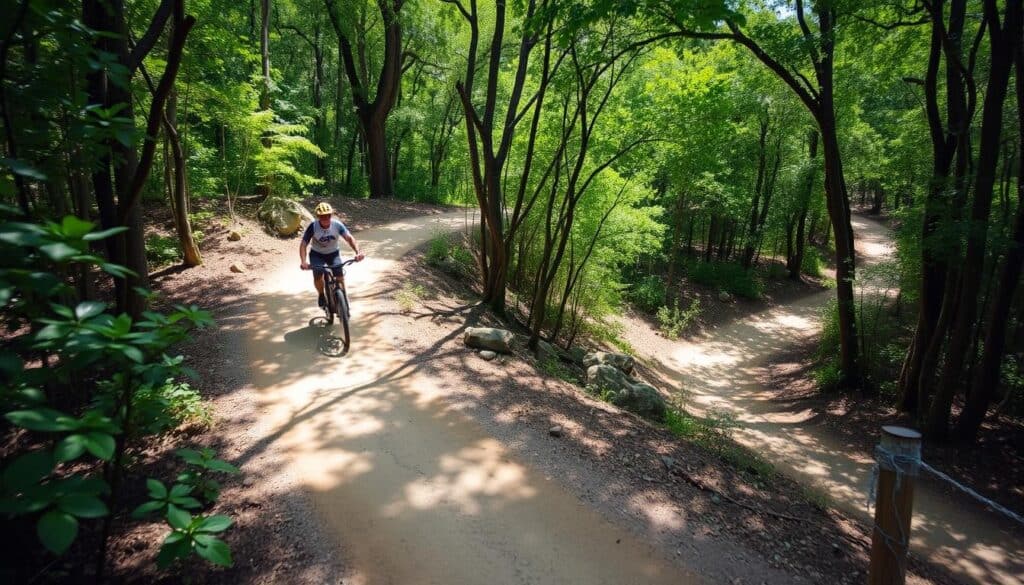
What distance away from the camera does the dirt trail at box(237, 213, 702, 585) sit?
3.16 meters

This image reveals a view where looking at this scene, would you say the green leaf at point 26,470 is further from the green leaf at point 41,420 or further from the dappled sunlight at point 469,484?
the dappled sunlight at point 469,484

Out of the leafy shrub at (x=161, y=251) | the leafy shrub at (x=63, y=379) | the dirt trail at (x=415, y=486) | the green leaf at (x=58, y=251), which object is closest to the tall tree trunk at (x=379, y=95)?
the leafy shrub at (x=161, y=251)

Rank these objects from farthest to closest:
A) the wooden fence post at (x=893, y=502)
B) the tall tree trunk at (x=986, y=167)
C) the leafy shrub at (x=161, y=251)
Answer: the leafy shrub at (x=161, y=251) < the tall tree trunk at (x=986, y=167) < the wooden fence post at (x=893, y=502)

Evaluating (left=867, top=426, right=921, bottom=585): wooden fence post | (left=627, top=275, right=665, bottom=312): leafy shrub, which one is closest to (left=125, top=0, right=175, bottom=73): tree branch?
(left=867, top=426, right=921, bottom=585): wooden fence post

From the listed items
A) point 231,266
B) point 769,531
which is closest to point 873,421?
point 769,531

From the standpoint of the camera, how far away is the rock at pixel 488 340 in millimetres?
7227

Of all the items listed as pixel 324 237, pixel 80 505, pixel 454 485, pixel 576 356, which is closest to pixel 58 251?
pixel 80 505

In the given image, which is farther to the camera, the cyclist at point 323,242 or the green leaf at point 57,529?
the cyclist at point 323,242

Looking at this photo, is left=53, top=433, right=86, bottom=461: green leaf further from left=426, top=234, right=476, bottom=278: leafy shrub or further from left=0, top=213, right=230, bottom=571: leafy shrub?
left=426, top=234, right=476, bottom=278: leafy shrub

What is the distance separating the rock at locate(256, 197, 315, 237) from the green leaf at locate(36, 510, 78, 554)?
36.7 feet

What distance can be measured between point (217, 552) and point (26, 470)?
745 mm

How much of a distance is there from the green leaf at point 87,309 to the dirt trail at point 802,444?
800cm

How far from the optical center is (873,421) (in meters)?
9.27

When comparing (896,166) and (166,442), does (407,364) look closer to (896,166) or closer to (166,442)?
(166,442)
